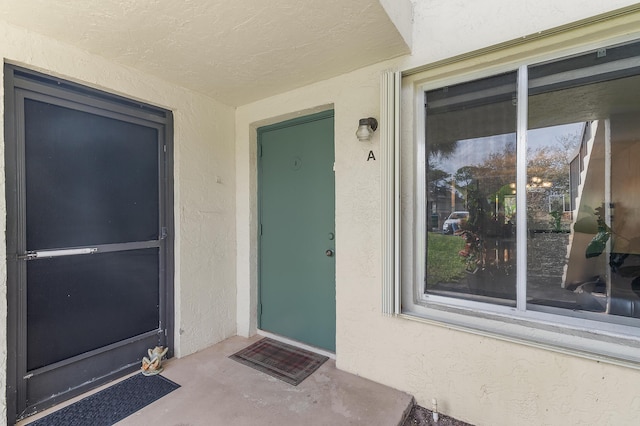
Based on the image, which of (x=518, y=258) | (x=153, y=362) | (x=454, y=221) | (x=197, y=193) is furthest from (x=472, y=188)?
(x=153, y=362)

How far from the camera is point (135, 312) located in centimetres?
243

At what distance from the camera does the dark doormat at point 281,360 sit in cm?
237

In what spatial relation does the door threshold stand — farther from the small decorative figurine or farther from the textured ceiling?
the textured ceiling

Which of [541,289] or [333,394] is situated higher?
[541,289]

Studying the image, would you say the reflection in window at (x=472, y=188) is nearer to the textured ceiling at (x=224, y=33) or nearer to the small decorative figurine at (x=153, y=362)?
the textured ceiling at (x=224, y=33)

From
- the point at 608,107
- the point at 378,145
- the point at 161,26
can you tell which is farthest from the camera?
the point at 378,145

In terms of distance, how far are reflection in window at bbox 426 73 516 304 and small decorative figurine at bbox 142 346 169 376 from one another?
7.62ft

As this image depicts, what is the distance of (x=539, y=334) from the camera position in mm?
1698

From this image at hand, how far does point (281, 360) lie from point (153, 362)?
1.07 metres

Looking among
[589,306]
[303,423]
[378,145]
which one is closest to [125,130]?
[378,145]

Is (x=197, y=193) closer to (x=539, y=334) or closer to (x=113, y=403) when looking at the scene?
(x=113, y=403)

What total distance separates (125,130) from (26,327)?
157 cm

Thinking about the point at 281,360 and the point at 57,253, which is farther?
the point at 281,360

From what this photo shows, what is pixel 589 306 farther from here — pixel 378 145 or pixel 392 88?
pixel 392 88
